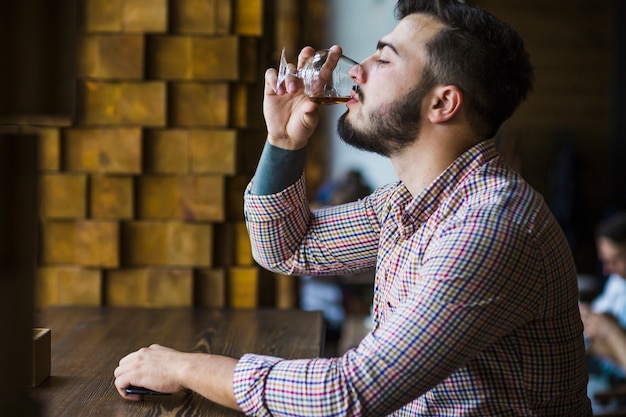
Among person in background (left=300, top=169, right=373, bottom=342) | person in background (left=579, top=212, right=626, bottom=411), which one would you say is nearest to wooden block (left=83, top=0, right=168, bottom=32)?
person in background (left=579, top=212, right=626, bottom=411)

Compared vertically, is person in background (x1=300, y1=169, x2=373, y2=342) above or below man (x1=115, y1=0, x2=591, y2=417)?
below

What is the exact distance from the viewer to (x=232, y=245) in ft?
7.73

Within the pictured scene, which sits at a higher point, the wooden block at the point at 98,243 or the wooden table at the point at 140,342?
the wooden block at the point at 98,243

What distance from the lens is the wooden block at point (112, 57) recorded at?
2.24 m

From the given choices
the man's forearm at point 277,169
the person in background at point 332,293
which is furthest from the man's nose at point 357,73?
the person in background at point 332,293

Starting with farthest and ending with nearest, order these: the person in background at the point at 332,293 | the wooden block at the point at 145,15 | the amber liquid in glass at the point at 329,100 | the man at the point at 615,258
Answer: the person in background at the point at 332,293 < the man at the point at 615,258 < the wooden block at the point at 145,15 < the amber liquid in glass at the point at 329,100

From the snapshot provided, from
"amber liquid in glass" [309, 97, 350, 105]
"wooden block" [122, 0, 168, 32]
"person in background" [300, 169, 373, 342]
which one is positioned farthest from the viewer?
"person in background" [300, 169, 373, 342]

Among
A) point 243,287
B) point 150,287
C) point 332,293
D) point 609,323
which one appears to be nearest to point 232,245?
point 243,287

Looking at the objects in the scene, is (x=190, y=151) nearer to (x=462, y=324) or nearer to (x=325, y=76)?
(x=325, y=76)

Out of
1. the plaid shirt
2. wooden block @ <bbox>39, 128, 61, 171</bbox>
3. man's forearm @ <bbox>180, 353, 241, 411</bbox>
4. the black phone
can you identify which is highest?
wooden block @ <bbox>39, 128, 61, 171</bbox>

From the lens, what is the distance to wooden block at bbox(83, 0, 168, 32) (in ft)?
7.36

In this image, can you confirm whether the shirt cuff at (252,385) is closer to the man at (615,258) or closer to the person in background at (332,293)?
the man at (615,258)

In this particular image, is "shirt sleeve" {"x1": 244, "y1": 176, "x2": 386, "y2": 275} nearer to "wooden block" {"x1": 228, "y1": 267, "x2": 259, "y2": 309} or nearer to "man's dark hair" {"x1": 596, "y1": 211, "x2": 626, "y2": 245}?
"wooden block" {"x1": 228, "y1": 267, "x2": 259, "y2": 309}

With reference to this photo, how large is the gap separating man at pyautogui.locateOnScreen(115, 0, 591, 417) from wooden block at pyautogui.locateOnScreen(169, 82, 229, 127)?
552 millimetres
